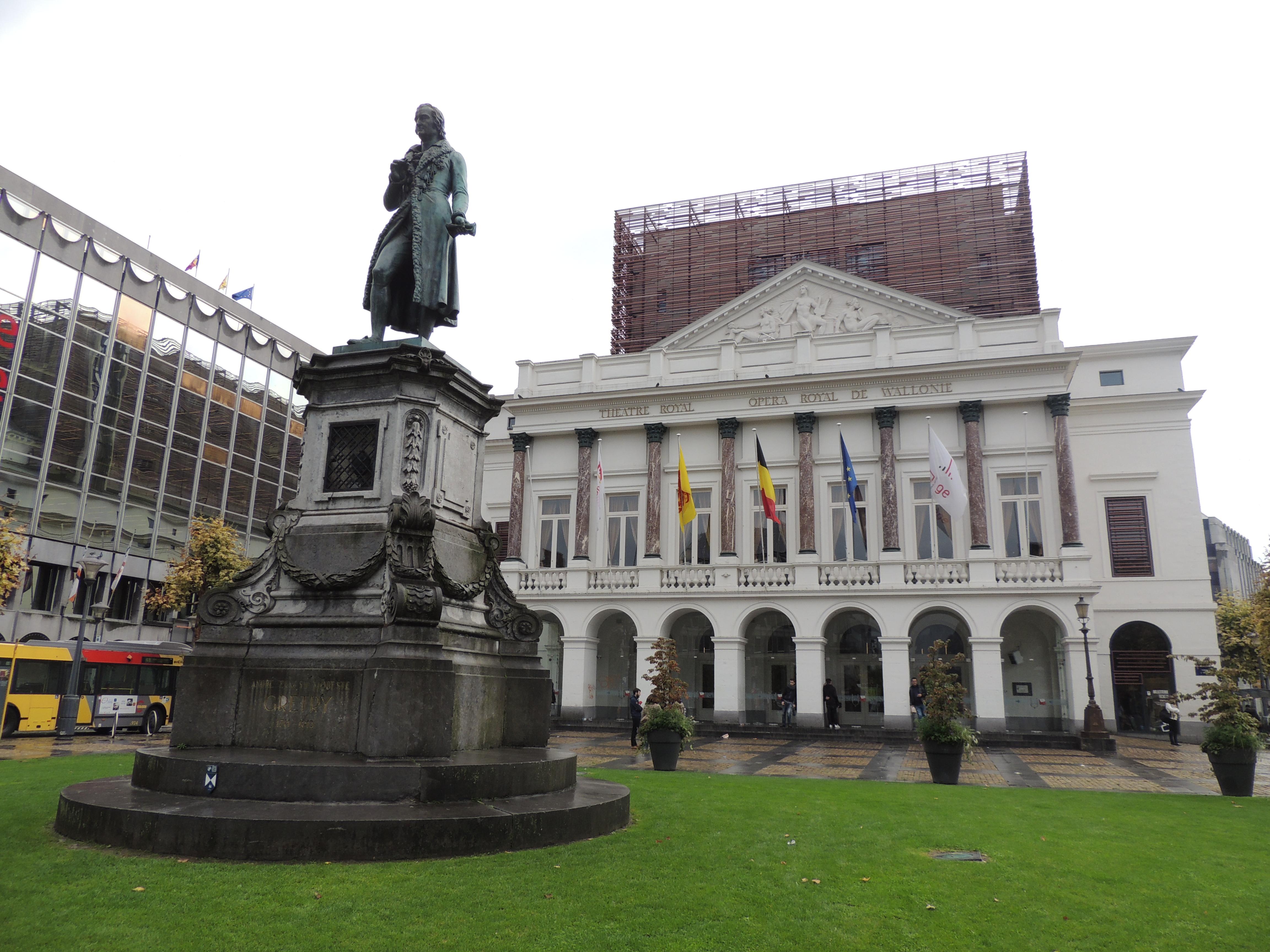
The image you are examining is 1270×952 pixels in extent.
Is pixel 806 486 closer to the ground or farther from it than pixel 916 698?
farther from it

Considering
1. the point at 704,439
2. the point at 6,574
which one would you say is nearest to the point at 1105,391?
the point at 704,439

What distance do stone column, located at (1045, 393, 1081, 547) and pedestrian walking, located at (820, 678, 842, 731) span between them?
915 cm

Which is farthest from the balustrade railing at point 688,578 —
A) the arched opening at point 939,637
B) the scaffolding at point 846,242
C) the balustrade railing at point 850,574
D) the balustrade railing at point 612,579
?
the scaffolding at point 846,242

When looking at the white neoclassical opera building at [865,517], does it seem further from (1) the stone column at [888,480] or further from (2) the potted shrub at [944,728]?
(2) the potted shrub at [944,728]

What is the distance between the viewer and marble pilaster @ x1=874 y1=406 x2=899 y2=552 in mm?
31047

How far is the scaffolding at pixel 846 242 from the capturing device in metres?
40.2

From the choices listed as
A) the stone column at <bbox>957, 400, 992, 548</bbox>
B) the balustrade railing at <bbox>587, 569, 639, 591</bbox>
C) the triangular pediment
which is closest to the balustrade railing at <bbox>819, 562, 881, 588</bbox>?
the stone column at <bbox>957, 400, 992, 548</bbox>

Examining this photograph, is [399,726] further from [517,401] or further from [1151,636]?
[1151,636]

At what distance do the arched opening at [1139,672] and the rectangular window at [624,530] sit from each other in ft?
59.6

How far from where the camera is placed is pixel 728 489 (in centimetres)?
3375

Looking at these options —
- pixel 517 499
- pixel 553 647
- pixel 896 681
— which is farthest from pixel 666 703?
pixel 553 647

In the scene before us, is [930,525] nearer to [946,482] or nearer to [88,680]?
[946,482]

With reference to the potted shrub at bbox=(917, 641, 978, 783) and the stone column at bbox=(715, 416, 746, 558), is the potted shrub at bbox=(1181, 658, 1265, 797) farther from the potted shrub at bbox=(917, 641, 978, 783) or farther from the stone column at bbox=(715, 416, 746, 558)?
the stone column at bbox=(715, 416, 746, 558)

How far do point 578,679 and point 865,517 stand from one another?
40.1 feet
